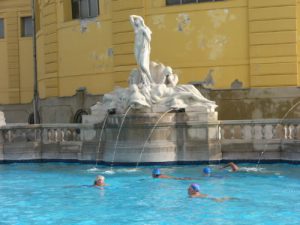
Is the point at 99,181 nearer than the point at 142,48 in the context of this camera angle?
Yes

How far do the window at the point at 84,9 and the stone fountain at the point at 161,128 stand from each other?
8851 mm

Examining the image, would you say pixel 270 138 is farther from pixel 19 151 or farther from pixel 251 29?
pixel 19 151

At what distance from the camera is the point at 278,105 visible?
18688mm

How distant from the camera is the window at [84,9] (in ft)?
75.0

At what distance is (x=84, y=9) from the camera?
23.3 meters

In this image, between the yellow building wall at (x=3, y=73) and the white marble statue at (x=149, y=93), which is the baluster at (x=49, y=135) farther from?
the yellow building wall at (x=3, y=73)

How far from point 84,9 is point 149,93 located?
9780mm

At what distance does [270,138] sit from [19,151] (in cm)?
717

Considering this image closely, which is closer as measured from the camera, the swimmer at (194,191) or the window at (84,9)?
the swimmer at (194,191)

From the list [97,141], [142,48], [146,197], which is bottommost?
[146,197]

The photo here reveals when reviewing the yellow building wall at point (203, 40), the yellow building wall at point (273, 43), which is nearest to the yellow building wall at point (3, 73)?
the yellow building wall at point (203, 40)

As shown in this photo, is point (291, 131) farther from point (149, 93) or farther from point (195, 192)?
point (195, 192)

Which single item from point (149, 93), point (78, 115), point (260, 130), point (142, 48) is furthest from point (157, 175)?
point (78, 115)

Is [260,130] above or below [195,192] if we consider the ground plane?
above
